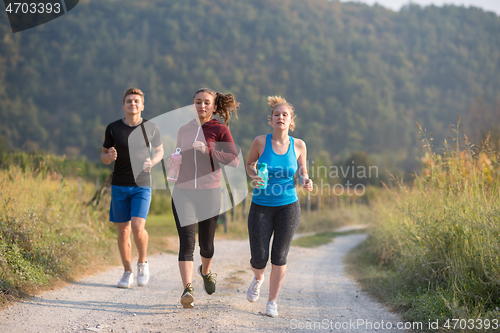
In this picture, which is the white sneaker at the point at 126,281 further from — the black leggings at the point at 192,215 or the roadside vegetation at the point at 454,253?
the roadside vegetation at the point at 454,253

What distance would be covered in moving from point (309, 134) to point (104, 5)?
74.6 metres

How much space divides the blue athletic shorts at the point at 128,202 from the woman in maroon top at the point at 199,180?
2.53ft

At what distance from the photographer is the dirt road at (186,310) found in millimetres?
3586

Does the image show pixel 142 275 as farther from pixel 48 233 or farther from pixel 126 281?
pixel 48 233

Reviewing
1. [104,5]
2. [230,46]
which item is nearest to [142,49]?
[104,5]

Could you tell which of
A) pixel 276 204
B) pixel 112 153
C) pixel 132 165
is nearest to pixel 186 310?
pixel 276 204

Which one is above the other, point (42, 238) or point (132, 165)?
point (132, 165)

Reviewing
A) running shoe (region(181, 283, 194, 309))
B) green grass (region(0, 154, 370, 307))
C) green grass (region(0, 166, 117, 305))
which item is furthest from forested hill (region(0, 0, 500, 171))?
running shoe (region(181, 283, 194, 309))

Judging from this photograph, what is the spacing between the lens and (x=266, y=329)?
3664mm

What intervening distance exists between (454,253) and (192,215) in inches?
114

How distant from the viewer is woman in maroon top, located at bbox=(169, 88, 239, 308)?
418 centimetres

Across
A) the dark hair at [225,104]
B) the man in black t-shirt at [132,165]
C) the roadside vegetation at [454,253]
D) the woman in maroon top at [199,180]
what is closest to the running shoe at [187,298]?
the woman in maroon top at [199,180]

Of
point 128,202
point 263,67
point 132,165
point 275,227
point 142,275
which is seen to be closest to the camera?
point 275,227

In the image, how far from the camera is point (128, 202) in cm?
499
